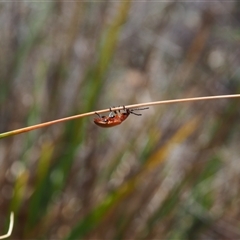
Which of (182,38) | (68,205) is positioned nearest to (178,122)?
(68,205)

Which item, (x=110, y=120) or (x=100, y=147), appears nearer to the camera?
(x=110, y=120)

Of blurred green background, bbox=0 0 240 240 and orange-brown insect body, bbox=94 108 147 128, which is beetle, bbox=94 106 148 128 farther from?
blurred green background, bbox=0 0 240 240

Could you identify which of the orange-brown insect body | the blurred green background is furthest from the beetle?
the blurred green background

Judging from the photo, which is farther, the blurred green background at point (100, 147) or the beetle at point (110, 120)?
the blurred green background at point (100, 147)

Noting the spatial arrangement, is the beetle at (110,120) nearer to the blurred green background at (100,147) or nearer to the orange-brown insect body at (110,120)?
the orange-brown insect body at (110,120)

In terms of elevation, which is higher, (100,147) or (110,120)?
(110,120)

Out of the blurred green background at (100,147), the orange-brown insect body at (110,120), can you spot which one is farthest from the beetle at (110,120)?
the blurred green background at (100,147)

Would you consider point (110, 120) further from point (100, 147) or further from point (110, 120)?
point (100, 147)

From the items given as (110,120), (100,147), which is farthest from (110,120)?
(100,147)
